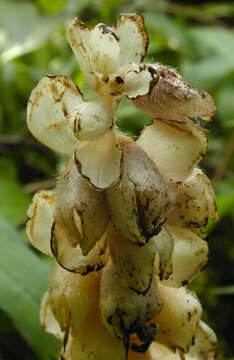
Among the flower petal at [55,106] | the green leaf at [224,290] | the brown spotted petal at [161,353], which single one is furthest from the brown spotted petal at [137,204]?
the green leaf at [224,290]

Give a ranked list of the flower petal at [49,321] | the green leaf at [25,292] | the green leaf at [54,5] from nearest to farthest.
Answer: the flower petal at [49,321] → the green leaf at [25,292] → the green leaf at [54,5]

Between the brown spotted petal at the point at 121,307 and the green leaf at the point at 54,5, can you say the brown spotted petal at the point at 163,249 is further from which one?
the green leaf at the point at 54,5

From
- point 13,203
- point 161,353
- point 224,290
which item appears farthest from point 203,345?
point 13,203

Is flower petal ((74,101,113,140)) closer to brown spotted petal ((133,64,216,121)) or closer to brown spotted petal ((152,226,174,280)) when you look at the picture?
brown spotted petal ((133,64,216,121))

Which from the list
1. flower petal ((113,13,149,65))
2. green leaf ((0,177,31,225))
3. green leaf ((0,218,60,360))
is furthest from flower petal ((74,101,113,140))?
green leaf ((0,177,31,225))

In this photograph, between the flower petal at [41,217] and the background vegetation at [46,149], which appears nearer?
the flower petal at [41,217]

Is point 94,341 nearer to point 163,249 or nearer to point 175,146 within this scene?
point 163,249
